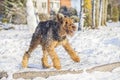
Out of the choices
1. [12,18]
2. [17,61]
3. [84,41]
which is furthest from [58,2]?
[17,61]

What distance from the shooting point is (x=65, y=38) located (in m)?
10.0

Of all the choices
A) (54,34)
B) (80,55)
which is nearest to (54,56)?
(54,34)

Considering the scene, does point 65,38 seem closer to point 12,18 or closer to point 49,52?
point 49,52

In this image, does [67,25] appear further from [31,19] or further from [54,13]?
[54,13]

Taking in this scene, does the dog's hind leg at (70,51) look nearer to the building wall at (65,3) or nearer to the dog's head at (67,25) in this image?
the dog's head at (67,25)

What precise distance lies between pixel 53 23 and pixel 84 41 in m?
5.67

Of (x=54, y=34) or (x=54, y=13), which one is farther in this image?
(x=54, y=13)

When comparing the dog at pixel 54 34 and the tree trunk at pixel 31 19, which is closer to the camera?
the dog at pixel 54 34

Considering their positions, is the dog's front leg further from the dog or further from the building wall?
the building wall

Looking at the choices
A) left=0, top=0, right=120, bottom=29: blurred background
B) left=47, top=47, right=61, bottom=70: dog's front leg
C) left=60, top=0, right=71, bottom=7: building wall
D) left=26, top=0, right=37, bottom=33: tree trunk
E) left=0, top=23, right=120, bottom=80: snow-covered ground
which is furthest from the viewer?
left=60, top=0, right=71, bottom=7: building wall

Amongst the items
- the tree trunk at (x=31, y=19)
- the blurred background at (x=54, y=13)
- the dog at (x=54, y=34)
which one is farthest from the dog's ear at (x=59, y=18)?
the tree trunk at (x=31, y=19)

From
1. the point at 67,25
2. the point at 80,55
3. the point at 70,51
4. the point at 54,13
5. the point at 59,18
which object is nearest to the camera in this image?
the point at 67,25

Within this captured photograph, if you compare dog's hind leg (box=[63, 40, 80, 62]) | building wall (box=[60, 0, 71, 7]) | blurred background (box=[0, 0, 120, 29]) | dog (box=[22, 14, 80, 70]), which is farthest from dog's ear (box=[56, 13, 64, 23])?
building wall (box=[60, 0, 71, 7])

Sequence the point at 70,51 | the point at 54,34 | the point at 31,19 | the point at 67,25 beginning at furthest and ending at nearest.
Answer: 1. the point at 31,19
2. the point at 70,51
3. the point at 54,34
4. the point at 67,25
